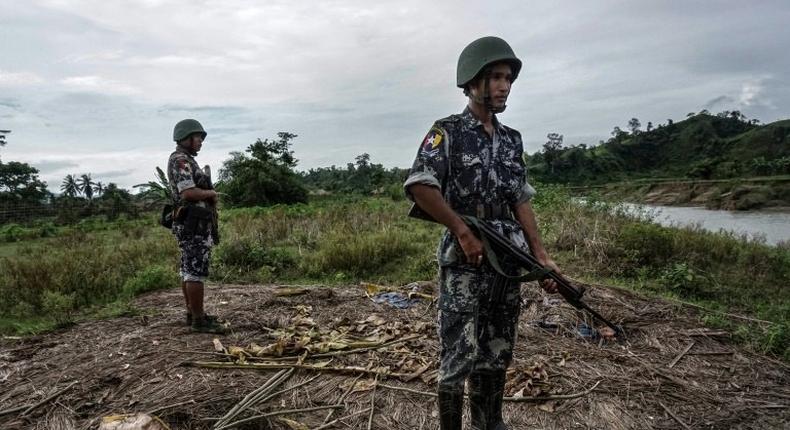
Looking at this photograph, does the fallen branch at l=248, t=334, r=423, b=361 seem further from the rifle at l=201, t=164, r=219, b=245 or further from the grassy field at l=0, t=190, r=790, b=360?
the grassy field at l=0, t=190, r=790, b=360

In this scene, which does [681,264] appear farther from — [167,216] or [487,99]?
[167,216]

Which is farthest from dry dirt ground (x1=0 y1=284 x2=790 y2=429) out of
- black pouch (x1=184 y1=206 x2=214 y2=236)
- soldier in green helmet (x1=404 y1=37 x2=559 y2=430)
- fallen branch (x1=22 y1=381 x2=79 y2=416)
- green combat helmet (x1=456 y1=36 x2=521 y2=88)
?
green combat helmet (x1=456 y1=36 x2=521 y2=88)

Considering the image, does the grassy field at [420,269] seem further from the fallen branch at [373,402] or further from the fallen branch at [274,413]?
the fallen branch at [373,402]

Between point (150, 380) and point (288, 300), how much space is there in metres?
1.99

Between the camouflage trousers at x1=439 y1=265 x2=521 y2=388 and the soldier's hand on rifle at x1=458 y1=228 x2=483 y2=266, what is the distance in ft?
0.46

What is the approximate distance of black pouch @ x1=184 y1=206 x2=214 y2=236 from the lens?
12.6 feet

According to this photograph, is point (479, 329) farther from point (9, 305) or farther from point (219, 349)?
point (9, 305)

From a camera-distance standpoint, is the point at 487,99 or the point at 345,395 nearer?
the point at 487,99

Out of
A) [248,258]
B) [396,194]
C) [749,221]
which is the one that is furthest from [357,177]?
[248,258]

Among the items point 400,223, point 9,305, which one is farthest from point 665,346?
point 400,223

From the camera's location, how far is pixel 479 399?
2.30 m

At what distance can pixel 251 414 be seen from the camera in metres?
2.68

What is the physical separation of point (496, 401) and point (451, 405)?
0.32 meters

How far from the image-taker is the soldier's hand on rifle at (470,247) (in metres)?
1.91
